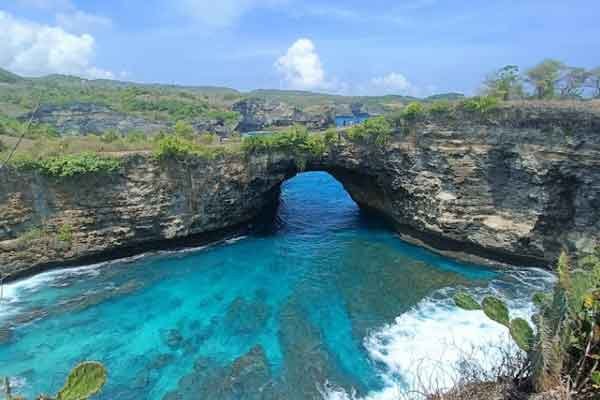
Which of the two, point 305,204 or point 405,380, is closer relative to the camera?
point 405,380

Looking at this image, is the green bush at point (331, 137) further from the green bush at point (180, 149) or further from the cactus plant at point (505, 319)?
the cactus plant at point (505, 319)

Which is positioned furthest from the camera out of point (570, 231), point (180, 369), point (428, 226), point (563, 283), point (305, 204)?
point (305, 204)

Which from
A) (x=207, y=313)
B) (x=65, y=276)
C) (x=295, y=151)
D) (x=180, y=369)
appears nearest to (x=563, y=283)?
(x=180, y=369)

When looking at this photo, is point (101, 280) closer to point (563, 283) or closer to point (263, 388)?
point (263, 388)

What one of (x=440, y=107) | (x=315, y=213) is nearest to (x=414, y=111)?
(x=440, y=107)

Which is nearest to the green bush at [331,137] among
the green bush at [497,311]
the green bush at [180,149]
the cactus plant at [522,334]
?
the green bush at [180,149]

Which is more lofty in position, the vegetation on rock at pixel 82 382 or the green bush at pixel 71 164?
the green bush at pixel 71 164
